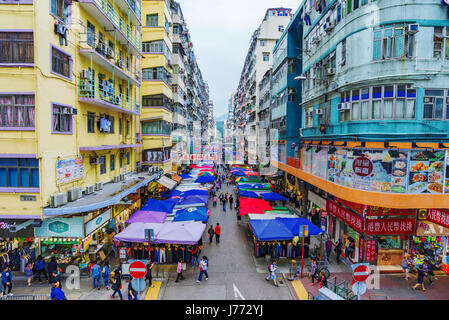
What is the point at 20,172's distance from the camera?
13477 millimetres

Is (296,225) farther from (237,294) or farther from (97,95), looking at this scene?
(97,95)

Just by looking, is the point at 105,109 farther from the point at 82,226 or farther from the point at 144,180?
the point at 82,226

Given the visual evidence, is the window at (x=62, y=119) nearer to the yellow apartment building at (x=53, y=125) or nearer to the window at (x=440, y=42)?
the yellow apartment building at (x=53, y=125)

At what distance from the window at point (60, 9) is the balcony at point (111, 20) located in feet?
3.87

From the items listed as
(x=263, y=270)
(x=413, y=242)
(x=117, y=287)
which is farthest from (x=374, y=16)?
(x=117, y=287)

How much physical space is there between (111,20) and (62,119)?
882 centimetres

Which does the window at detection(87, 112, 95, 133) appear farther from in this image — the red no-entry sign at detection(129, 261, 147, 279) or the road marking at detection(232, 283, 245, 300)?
the road marking at detection(232, 283, 245, 300)

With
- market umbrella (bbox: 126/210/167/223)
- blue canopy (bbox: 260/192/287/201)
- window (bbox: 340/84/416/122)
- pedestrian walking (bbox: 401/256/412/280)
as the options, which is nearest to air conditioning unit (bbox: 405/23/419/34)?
window (bbox: 340/84/416/122)

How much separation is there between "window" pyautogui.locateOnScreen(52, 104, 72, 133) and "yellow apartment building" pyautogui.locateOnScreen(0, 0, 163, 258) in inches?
2.1

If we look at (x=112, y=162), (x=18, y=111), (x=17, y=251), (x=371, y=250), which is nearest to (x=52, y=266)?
(x=17, y=251)

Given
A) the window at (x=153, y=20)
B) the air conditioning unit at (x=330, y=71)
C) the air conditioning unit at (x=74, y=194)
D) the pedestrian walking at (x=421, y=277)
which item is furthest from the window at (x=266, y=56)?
the pedestrian walking at (x=421, y=277)

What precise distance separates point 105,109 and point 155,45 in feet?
42.2

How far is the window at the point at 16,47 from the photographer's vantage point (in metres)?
13.0

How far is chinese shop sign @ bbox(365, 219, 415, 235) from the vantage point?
52.7ft
